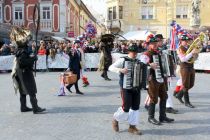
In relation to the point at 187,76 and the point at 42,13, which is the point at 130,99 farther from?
the point at 42,13

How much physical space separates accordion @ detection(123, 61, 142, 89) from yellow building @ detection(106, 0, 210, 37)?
45078 millimetres

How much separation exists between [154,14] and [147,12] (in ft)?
3.23

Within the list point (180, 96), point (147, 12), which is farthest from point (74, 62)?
point (147, 12)

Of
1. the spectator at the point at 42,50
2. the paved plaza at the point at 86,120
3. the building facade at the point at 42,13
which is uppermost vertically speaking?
the building facade at the point at 42,13

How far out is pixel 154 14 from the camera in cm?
5444

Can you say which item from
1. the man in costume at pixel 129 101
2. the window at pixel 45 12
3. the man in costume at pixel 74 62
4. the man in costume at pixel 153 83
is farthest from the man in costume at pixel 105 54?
the window at pixel 45 12

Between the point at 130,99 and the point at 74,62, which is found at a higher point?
the point at 74,62

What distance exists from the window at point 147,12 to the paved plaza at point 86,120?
41.9 metres

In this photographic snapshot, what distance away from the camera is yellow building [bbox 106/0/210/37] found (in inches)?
2099

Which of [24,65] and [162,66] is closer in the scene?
[162,66]

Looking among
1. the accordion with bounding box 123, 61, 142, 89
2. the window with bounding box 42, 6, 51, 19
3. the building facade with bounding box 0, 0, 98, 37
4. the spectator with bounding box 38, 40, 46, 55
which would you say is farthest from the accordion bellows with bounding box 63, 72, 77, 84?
the window with bounding box 42, 6, 51, 19

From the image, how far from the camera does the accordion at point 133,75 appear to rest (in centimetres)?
791

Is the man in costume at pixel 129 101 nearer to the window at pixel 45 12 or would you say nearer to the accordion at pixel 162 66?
the accordion at pixel 162 66

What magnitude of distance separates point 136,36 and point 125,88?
2668 centimetres
